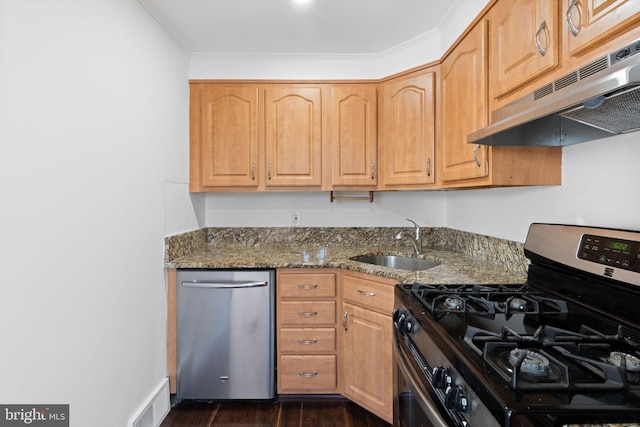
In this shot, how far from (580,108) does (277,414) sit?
2.06m

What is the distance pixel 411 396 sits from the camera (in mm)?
1110

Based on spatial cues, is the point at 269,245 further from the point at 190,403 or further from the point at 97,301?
the point at 97,301

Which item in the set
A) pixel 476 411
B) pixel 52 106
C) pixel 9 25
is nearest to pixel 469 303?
pixel 476 411

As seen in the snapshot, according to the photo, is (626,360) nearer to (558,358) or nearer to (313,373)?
(558,358)

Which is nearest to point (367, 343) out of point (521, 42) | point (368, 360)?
point (368, 360)

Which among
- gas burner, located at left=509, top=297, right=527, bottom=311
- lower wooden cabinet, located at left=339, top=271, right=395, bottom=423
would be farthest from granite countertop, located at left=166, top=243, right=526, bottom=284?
gas burner, located at left=509, top=297, right=527, bottom=311

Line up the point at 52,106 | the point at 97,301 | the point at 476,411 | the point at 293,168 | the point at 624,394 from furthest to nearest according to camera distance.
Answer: the point at 293,168
the point at 97,301
the point at 52,106
the point at 476,411
the point at 624,394

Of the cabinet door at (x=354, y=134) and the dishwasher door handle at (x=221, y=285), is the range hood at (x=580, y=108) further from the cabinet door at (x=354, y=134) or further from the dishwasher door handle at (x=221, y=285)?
the dishwasher door handle at (x=221, y=285)

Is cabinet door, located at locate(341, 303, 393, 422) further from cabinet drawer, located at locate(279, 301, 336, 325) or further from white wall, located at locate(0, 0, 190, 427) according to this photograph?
white wall, located at locate(0, 0, 190, 427)

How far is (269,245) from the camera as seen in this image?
271 cm

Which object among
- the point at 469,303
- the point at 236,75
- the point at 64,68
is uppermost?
the point at 236,75

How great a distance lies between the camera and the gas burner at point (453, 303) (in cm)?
112

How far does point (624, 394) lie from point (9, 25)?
178cm

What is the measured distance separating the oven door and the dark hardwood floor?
71 centimetres
